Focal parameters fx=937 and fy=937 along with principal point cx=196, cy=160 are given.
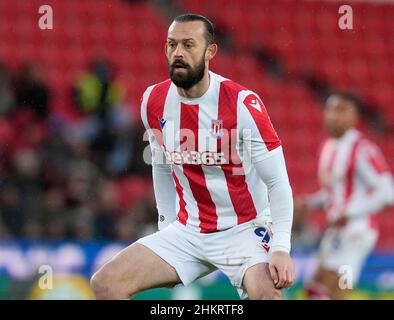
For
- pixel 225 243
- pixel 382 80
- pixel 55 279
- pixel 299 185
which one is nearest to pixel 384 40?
pixel 382 80

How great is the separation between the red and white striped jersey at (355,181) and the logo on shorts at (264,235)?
10.0 ft

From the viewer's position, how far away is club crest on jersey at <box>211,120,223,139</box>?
4715 mm

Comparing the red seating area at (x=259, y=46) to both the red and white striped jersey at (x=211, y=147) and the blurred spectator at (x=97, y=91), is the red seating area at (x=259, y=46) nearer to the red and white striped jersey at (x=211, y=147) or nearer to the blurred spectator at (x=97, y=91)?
the blurred spectator at (x=97, y=91)

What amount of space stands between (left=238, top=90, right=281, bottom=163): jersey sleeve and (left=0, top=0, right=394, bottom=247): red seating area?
19.4 ft

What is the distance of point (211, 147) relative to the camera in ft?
15.5

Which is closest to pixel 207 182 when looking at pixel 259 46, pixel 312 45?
pixel 259 46

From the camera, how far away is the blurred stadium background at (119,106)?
27.9ft

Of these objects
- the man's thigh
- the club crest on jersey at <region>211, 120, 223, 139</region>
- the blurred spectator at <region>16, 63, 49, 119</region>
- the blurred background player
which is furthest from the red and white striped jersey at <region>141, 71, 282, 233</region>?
the blurred spectator at <region>16, 63, 49, 119</region>

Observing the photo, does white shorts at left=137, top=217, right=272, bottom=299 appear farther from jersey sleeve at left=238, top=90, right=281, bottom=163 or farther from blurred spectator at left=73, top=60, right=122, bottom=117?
blurred spectator at left=73, top=60, right=122, bottom=117
